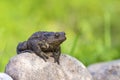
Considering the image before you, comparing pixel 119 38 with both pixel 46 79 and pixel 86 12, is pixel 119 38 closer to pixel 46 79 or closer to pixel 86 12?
pixel 86 12

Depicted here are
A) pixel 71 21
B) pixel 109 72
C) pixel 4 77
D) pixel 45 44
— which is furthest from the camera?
pixel 71 21

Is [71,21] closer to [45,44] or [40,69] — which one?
[45,44]

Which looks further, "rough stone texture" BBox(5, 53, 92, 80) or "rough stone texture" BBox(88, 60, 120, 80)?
"rough stone texture" BBox(88, 60, 120, 80)

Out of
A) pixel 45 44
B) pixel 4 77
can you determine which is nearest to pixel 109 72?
pixel 45 44

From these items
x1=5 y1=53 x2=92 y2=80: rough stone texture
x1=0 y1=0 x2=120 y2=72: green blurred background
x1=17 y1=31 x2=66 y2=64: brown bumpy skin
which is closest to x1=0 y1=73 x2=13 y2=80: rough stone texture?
x1=5 y1=53 x2=92 y2=80: rough stone texture

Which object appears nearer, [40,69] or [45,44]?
[40,69]

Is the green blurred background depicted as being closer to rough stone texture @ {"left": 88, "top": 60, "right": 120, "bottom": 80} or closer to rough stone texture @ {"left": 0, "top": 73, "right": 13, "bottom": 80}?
rough stone texture @ {"left": 88, "top": 60, "right": 120, "bottom": 80}

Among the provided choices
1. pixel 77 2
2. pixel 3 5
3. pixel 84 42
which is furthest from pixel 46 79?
pixel 77 2
